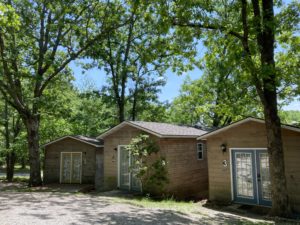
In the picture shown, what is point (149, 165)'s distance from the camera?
14.4 metres

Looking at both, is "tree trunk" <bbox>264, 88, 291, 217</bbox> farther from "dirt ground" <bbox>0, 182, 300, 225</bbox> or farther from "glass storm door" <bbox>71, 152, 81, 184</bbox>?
"glass storm door" <bbox>71, 152, 81, 184</bbox>

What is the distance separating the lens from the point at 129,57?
25.9 metres

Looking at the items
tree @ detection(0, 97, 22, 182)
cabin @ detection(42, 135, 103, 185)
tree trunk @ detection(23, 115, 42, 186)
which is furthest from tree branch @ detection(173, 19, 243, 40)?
tree @ detection(0, 97, 22, 182)

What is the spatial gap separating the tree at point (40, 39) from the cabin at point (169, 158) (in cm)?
517

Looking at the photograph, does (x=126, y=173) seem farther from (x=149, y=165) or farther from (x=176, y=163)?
(x=176, y=163)

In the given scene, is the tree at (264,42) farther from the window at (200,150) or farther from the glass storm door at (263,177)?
the window at (200,150)

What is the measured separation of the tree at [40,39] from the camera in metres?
16.5

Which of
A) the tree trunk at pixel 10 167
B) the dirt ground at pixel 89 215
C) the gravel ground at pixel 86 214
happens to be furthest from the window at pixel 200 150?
the tree trunk at pixel 10 167

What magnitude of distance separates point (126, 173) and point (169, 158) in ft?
9.65

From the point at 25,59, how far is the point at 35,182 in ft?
25.3

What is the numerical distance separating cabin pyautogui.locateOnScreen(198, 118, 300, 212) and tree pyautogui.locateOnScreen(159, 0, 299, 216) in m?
1.62

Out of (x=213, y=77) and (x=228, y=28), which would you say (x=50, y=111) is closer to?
(x=228, y=28)

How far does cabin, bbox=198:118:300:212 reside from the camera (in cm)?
1081

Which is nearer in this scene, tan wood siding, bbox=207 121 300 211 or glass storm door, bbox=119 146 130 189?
tan wood siding, bbox=207 121 300 211
